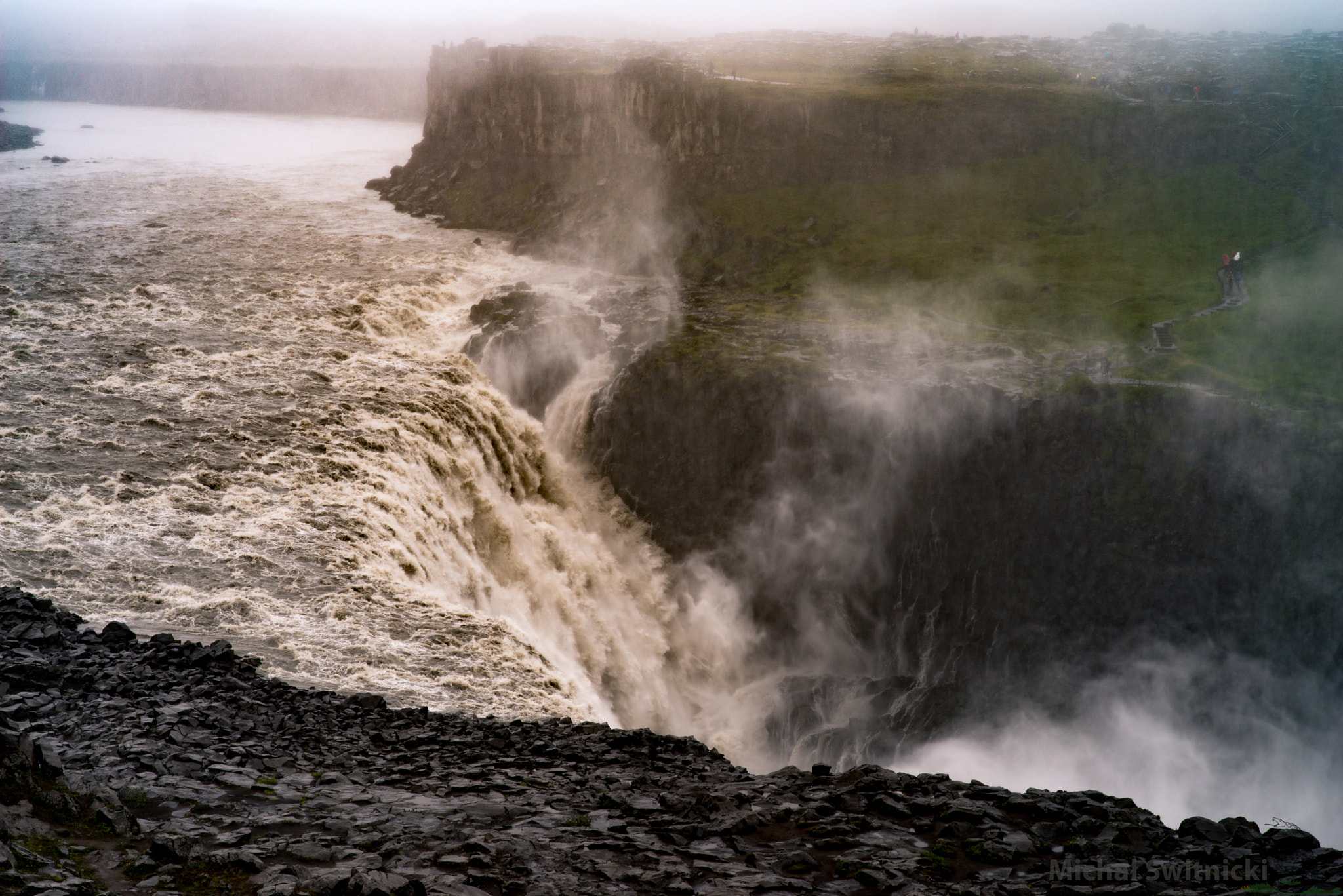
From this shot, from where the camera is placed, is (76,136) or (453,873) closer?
(453,873)

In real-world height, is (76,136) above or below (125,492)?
above

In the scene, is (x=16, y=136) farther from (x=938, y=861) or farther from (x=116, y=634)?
(x=938, y=861)

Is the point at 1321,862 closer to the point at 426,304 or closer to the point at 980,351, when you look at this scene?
the point at 980,351

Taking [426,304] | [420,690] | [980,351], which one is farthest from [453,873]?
[426,304]

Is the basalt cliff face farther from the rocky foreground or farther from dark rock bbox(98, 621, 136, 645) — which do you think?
the rocky foreground

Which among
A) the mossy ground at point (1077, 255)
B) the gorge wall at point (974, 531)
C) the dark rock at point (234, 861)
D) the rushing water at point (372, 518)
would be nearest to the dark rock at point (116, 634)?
the rushing water at point (372, 518)

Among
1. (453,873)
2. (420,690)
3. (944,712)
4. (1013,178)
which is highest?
(1013,178)

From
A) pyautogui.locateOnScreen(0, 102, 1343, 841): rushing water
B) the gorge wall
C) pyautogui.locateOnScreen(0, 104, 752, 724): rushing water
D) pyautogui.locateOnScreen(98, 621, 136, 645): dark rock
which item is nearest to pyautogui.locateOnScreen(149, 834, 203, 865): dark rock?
pyautogui.locateOnScreen(0, 104, 752, 724): rushing water
